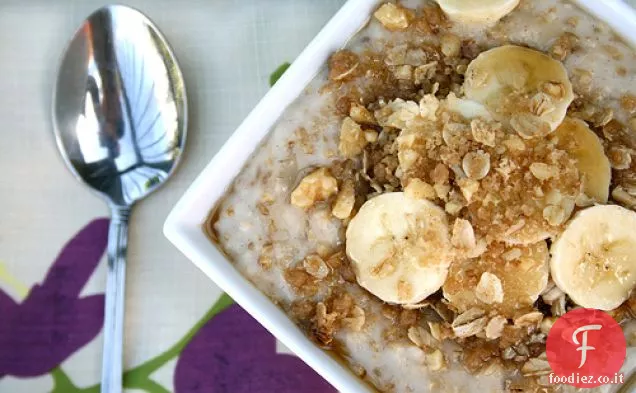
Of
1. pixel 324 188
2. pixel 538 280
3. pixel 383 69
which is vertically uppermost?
pixel 383 69

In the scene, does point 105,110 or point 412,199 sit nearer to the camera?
point 412,199

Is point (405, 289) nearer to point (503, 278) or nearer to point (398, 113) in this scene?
point (503, 278)

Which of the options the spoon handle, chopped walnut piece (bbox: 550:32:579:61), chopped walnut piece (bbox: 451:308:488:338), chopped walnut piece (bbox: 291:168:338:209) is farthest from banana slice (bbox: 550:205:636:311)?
the spoon handle

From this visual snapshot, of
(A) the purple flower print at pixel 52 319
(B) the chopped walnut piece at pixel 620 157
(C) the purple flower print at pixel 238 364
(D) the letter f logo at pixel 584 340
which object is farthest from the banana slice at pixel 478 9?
(A) the purple flower print at pixel 52 319

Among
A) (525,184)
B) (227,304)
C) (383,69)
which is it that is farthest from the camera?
(227,304)

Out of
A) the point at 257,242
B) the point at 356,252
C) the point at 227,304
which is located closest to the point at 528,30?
the point at 356,252

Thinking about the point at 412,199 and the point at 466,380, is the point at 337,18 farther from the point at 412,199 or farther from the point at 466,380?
the point at 466,380

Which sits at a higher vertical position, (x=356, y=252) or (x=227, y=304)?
(x=356, y=252)

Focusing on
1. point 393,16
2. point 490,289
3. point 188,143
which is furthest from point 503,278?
point 188,143

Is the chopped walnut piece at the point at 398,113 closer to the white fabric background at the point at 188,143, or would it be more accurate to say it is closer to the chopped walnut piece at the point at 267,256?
the chopped walnut piece at the point at 267,256
